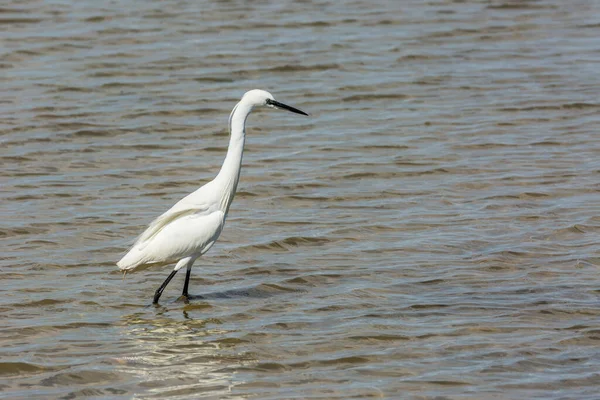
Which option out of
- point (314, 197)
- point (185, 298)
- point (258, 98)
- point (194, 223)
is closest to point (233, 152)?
point (258, 98)

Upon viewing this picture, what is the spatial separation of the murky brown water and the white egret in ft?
1.07

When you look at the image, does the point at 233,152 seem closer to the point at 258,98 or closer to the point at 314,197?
the point at 258,98

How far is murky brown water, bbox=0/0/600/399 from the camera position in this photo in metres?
6.54

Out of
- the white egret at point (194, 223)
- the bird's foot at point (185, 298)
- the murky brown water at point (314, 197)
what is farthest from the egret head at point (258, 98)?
the bird's foot at point (185, 298)

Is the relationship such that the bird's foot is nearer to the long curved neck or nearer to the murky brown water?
the murky brown water

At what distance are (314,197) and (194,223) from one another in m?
2.71

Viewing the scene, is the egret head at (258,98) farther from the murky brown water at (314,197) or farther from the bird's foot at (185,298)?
the bird's foot at (185,298)

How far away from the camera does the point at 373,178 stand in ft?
35.5

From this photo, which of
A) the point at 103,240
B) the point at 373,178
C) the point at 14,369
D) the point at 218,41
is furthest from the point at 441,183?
the point at 218,41

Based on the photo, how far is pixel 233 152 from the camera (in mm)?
7883

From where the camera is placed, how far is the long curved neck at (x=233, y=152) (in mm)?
7805

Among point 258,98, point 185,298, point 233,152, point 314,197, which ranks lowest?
point 185,298

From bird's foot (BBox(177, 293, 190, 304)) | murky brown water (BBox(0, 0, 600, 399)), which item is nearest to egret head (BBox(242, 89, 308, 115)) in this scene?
murky brown water (BBox(0, 0, 600, 399))

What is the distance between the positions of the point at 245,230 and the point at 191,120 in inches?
144
